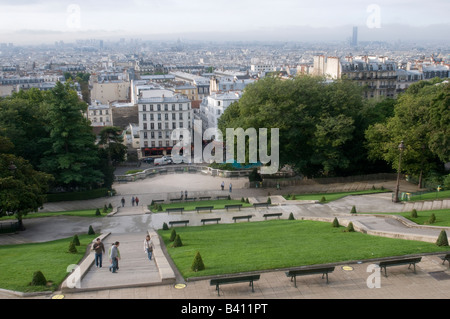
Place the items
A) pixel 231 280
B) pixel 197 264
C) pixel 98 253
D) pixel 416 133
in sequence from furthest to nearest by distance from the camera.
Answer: pixel 416 133, pixel 98 253, pixel 197 264, pixel 231 280

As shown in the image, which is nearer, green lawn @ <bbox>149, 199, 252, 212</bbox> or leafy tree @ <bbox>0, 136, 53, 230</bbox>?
leafy tree @ <bbox>0, 136, 53, 230</bbox>

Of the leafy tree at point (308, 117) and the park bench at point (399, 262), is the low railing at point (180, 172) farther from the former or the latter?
the park bench at point (399, 262)

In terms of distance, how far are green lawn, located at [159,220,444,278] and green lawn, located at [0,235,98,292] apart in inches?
192

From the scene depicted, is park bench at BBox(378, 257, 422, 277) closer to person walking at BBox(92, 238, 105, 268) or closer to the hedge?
person walking at BBox(92, 238, 105, 268)

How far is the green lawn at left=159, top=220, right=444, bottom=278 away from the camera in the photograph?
1898 cm

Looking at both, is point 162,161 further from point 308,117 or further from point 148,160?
point 308,117

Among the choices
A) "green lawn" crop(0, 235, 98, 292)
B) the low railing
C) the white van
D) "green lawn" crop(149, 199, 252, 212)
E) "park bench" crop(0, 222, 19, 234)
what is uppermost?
"green lawn" crop(0, 235, 98, 292)

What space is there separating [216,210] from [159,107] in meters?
49.3

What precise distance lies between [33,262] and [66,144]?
27.6 meters

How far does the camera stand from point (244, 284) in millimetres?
17188

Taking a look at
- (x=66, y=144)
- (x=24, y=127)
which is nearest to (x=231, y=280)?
(x=66, y=144)

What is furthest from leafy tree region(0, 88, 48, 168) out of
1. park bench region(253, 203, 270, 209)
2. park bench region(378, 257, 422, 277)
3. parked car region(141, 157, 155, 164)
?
park bench region(378, 257, 422, 277)

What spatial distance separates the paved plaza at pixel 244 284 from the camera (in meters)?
16.4

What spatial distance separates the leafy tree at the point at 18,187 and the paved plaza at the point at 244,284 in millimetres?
1976
